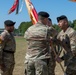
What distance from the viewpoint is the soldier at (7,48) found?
754 centimetres

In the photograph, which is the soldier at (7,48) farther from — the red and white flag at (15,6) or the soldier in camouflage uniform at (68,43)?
the red and white flag at (15,6)

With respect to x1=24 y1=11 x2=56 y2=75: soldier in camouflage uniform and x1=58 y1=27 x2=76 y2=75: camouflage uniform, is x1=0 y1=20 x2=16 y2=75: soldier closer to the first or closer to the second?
x1=24 y1=11 x2=56 y2=75: soldier in camouflage uniform

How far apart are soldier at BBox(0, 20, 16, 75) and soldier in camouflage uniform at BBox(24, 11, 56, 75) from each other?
112 centimetres

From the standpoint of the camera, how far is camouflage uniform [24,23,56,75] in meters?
6.49

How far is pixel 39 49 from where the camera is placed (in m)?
6.53

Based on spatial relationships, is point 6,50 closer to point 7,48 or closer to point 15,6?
point 7,48

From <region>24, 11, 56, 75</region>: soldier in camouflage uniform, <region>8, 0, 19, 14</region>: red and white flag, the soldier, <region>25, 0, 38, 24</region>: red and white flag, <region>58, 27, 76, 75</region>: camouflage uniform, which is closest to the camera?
<region>24, 11, 56, 75</region>: soldier in camouflage uniform

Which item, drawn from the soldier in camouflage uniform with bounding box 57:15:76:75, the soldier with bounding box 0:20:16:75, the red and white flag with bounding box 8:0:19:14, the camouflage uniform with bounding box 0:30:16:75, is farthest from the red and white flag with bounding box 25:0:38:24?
the soldier in camouflage uniform with bounding box 57:15:76:75

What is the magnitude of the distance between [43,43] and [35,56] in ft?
1.06

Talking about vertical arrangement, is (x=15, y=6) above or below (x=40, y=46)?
above

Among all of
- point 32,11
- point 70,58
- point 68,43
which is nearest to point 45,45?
point 68,43

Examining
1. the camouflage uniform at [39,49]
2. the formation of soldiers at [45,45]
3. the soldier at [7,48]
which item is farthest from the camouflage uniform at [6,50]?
the camouflage uniform at [39,49]

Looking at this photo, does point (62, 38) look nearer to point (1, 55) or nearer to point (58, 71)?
point (1, 55)

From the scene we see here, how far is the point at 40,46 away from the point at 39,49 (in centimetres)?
7
